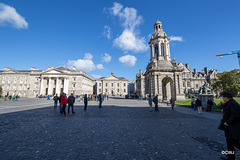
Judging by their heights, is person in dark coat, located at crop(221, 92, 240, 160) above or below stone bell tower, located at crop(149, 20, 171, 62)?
below

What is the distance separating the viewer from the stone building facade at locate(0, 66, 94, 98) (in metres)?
52.2

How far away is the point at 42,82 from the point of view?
52.2m

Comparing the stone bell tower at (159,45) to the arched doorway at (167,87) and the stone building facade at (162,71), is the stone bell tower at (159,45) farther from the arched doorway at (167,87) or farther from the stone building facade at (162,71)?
the arched doorway at (167,87)

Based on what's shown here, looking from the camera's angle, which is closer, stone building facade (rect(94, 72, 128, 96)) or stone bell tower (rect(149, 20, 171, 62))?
stone bell tower (rect(149, 20, 171, 62))

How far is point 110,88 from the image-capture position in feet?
211

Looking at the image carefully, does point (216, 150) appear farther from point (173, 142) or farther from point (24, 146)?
point (24, 146)

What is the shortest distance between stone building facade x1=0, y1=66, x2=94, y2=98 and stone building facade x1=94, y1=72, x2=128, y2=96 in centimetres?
1117

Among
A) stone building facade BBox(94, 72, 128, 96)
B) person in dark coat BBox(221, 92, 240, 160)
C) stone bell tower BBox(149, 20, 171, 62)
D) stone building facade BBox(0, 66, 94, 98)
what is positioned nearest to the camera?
person in dark coat BBox(221, 92, 240, 160)

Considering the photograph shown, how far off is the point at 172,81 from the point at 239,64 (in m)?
29.5

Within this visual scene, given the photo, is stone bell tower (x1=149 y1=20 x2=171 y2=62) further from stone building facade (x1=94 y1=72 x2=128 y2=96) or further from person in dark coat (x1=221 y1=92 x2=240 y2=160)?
stone building facade (x1=94 y1=72 x2=128 y2=96)

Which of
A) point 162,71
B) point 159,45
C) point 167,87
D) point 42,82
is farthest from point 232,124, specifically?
point 42,82

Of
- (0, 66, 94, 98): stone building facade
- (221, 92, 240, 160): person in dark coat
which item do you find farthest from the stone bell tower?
(0, 66, 94, 98): stone building facade

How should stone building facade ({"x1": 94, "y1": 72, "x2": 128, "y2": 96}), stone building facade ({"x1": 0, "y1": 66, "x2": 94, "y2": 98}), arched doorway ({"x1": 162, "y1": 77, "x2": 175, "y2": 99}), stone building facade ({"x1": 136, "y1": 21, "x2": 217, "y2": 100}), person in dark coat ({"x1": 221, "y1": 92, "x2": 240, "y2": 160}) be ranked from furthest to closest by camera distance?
stone building facade ({"x1": 94, "y1": 72, "x2": 128, "y2": 96}), stone building facade ({"x1": 0, "y1": 66, "x2": 94, "y2": 98}), arched doorway ({"x1": 162, "y1": 77, "x2": 175, "y2": 99}), stone building facade ({"x1": 136, "y1": 21, "x2": 217, "y2": 100}), person in dark coat ({"x1": 221, "y1": 92, "x2": 240, "y2": 160})

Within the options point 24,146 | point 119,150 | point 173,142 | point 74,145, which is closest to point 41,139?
point 24,146
